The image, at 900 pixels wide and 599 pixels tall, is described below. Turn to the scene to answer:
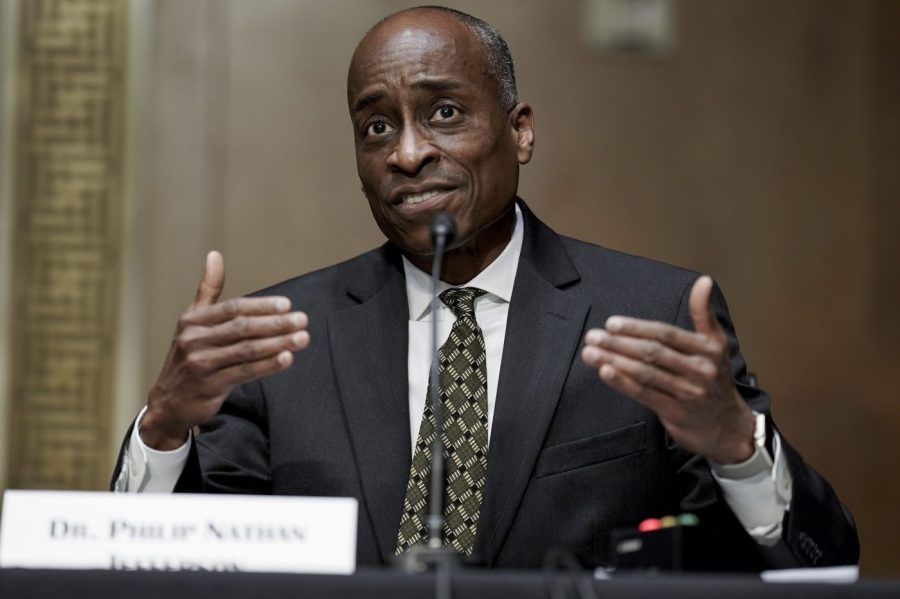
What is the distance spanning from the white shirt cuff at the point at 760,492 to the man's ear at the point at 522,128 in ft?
3.03

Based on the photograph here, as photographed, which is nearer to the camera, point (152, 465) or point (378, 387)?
point (152, 465)

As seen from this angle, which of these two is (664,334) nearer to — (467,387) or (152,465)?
(467,387)

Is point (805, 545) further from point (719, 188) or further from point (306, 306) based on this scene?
point (719, 188)

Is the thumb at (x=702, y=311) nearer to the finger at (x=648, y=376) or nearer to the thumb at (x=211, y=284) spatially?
the finger at (x=648, y=376)

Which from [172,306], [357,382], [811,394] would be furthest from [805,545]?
[172,306]

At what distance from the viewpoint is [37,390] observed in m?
4.07

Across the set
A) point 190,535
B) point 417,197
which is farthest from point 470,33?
point 190,535

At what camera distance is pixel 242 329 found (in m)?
1.96

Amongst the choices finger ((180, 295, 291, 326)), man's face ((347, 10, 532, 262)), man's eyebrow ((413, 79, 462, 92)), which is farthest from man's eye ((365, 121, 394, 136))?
finger ((180, 295, 291, 326))

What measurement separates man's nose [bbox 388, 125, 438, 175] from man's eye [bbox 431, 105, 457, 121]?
47mm

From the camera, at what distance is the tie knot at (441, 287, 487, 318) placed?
2.50 m

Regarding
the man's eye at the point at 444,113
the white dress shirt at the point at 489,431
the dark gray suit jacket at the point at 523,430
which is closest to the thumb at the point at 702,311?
the white dress shirt at the point at 489,431

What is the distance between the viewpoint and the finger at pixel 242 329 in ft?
6.38

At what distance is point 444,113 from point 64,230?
1963 mm
